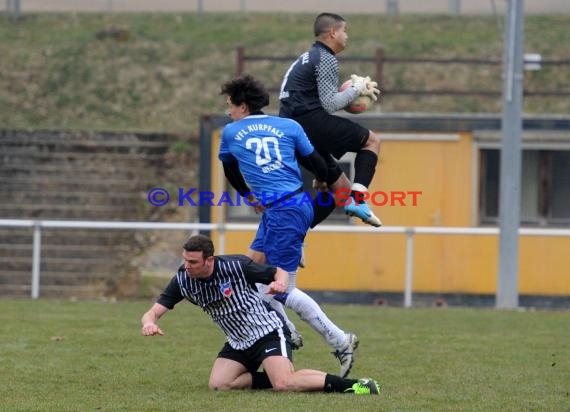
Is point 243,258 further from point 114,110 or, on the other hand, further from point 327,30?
point 114,110

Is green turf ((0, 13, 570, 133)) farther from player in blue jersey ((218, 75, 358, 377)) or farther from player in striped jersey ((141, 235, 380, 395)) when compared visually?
player in striped jersey ((141, 235, 380, 395))

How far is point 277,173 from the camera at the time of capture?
9.02 metres

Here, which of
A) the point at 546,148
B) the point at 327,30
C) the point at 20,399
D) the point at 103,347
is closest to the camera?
the point at 20,399

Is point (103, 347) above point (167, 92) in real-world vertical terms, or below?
below

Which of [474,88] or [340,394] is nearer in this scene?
[340,394]

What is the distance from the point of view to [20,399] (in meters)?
8.22

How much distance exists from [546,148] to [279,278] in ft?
42.0

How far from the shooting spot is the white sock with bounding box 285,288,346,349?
29.6ft

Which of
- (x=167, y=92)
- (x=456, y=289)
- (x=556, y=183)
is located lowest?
(x=456, y=289)

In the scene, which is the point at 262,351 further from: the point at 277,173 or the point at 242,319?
the point at 277,173

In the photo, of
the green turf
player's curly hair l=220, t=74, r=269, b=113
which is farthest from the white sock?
the green turf

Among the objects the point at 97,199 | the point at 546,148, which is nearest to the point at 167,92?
the point at 97,199

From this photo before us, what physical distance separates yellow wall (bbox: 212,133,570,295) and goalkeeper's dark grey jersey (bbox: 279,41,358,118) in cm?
873

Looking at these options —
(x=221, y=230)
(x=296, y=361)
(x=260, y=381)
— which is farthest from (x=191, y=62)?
(x=260, y=381)
